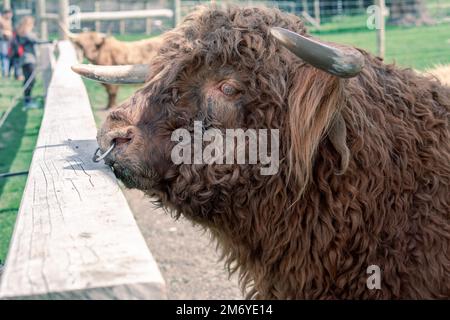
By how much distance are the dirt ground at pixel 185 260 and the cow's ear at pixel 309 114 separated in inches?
75.1

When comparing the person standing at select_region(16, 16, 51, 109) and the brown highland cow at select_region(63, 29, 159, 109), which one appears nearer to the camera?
the brown highland cow at select_region(63, 29, 159, 109)

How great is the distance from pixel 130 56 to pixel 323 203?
1318cm

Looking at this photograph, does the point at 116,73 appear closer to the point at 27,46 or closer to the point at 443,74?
the point at 443,74

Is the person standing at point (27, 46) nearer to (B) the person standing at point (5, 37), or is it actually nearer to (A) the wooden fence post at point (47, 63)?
(A) the wooden fence post at point (47, 63)

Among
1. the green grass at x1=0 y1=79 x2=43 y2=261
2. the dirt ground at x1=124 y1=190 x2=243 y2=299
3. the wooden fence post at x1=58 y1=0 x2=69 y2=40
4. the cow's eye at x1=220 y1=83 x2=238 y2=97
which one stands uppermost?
the wooden fence post at x1=58 y1=0 x2=69 y2=40

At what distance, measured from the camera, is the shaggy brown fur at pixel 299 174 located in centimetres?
276

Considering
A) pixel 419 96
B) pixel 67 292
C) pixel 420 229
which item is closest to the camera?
pixel 67 292

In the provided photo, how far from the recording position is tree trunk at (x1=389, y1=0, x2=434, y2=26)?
2538cm

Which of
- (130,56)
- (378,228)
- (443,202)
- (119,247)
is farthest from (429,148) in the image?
(130,56)

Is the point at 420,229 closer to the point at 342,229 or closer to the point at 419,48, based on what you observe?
the point at 342,229

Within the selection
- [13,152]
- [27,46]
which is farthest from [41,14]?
[13,152]

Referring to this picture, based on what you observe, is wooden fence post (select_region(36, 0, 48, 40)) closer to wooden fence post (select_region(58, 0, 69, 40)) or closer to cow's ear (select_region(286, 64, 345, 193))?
wooden fence post (select_region(58, 0, 69, 40))

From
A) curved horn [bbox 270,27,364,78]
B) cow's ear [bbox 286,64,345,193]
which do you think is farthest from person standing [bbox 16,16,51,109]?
curved horn [bbox 270,27,364,78]

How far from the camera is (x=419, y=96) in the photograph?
309cm
